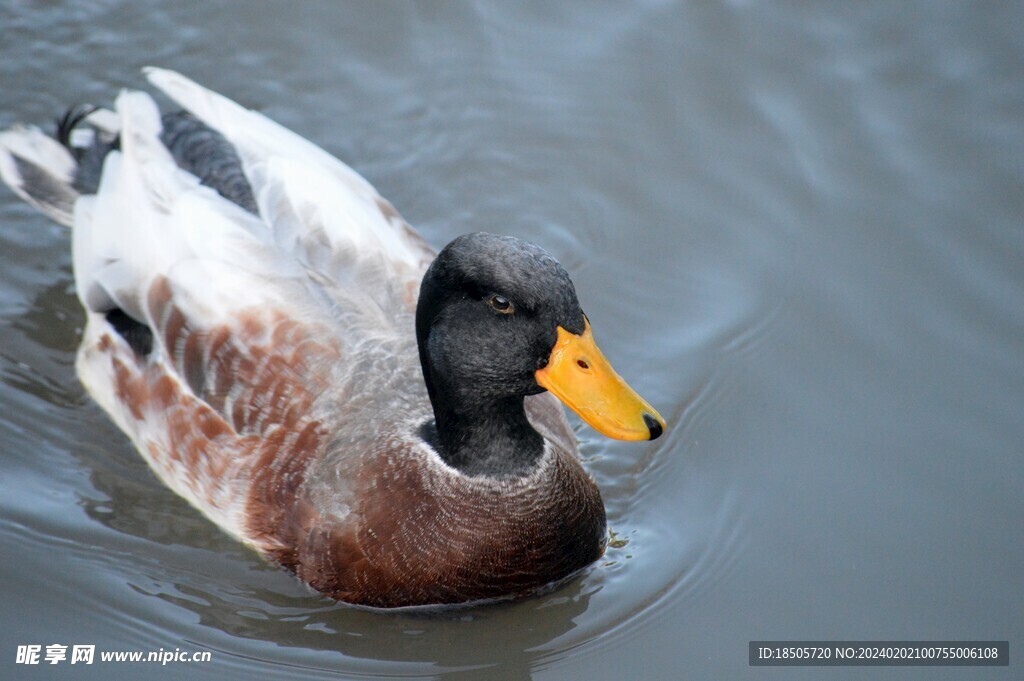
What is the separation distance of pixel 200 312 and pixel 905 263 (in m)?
3.48

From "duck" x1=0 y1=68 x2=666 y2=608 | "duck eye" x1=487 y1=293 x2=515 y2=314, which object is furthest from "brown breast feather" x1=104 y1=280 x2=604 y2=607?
"duck eye" x1=487 y1=293 x2=515 y2=314

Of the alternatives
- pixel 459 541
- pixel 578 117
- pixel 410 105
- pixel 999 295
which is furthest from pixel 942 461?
pixel 410 105

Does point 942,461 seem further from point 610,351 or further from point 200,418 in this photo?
point 200,418

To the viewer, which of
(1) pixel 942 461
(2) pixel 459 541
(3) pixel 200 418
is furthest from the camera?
(1) pixel 942 461

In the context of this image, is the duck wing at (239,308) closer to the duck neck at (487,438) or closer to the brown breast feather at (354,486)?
the brown breast feather at (354,486)

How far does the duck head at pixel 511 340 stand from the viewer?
4.10 meters

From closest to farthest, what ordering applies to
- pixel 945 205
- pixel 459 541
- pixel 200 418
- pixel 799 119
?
pixel 459 541, pixel 200 418, pixel 945 205, pixel 799 119

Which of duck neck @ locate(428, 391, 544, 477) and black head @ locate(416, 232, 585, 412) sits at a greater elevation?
black head @ locate(416, 232, 585, 412)

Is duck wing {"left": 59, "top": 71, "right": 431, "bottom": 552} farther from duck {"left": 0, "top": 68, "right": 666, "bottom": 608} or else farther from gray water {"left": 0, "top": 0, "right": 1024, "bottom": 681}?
gray water {"left": 0, "top": 0, "right": 1024, "bottom": 681}

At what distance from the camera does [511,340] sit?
4.19 m

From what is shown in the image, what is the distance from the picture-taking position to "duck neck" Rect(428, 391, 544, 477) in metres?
4.47

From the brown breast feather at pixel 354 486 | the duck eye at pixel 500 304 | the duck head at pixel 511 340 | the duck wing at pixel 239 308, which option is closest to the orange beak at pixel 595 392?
the duck head at pixel 511 340

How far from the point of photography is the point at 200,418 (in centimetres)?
500

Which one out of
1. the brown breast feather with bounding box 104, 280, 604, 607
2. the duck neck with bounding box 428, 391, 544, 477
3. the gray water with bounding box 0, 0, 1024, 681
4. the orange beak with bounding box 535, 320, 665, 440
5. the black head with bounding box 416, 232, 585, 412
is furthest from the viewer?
the gray water with bounding box 0, 0, 1024, 681
